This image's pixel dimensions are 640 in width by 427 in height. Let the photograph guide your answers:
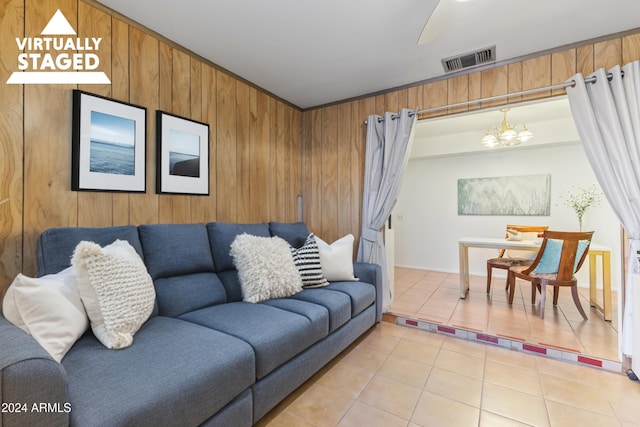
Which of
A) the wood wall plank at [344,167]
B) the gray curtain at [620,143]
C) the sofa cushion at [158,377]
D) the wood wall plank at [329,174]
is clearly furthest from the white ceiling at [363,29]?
the sofa cushion at [158,377]

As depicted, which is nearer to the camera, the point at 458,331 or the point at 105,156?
the point at 105,156

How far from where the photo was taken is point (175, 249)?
6.33 ft

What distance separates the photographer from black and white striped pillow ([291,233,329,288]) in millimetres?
2361

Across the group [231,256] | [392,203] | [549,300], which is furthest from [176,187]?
[549,300]

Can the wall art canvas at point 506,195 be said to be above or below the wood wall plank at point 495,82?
below

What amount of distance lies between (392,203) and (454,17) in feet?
5.12

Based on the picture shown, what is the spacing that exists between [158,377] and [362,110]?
296 centimetres

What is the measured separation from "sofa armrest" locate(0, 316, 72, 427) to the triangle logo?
1.70 meters

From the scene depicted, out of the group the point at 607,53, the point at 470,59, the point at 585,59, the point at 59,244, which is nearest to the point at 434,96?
the point at 470,59

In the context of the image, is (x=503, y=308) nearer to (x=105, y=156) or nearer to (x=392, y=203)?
(x=392, y=203)

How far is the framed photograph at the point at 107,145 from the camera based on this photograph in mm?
1714

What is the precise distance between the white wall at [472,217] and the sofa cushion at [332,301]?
3.62m

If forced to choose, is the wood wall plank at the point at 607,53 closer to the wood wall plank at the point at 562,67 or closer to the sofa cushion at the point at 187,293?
the wood wall plank at the point at 562,67

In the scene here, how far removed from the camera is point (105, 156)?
1.83 meters
